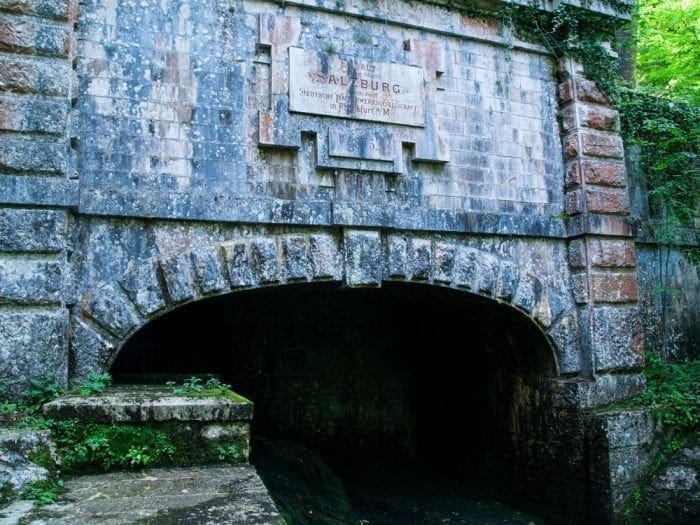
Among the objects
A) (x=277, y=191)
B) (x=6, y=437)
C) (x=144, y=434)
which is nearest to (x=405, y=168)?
(x=277, y=191)

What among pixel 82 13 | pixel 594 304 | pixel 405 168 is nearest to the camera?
pixel 82 13

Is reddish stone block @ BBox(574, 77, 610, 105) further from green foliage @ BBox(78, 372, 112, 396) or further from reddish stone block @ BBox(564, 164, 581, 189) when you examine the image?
green foliage @ BBox(78, 372, 112, 396)

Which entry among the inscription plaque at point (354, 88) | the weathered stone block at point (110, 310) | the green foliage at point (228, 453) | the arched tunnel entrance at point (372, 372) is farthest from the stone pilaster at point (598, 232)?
the weathered stone block at point (110, 310)

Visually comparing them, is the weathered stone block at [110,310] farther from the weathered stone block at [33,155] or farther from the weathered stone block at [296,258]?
the weathered stone block at [296,258]

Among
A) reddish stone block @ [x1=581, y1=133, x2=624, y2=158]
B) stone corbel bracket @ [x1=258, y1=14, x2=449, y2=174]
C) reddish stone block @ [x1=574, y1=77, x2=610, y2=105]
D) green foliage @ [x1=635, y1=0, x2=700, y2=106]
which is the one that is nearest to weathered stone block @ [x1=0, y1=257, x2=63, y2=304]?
stone corbel bracket @ [x1=258, y1=14, x2=449, y2=174]

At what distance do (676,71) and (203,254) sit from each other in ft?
26.1

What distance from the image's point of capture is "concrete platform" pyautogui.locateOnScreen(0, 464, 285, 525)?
3139 millimetres

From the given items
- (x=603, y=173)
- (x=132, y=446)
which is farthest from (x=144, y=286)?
(x=603, y=173)

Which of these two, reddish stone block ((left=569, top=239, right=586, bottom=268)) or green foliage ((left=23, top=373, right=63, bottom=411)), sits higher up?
reddish stone block ((left=569, top=239, right=586, bottom=268))

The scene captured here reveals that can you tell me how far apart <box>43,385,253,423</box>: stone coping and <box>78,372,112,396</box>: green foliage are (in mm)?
271

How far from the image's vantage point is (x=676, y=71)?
9938 millimetres

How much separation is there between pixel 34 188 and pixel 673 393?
693 centimetres

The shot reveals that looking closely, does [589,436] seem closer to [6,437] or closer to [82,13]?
[6,437]

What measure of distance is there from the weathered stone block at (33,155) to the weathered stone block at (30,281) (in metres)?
0.72
